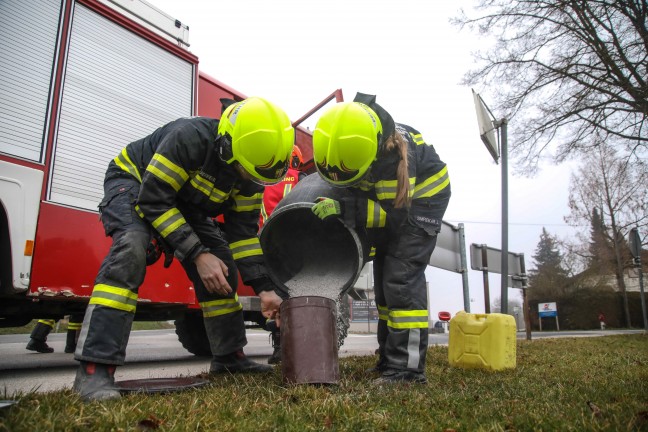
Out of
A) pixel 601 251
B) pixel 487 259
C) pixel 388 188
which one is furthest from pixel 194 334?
pixel 601 251

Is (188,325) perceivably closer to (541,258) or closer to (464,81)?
(464,81)

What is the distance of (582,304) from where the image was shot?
28406mm

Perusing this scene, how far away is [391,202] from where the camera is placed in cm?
316

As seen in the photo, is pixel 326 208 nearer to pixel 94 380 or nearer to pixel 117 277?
pixel 117 277

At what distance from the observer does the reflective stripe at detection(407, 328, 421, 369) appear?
3016 mm

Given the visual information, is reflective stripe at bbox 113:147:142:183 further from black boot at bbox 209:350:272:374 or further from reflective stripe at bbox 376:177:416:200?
reflective stripe at bbox 376:177:416:200

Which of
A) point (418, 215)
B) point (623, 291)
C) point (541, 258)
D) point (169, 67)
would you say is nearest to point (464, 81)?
point (169, 67)

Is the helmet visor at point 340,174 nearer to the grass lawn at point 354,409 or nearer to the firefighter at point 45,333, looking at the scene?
the grass lawn at point 354,409

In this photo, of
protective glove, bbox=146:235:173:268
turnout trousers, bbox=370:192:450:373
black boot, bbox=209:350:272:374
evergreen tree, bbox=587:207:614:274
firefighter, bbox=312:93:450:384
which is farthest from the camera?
evergreen tree, bbox=587:207:614:274

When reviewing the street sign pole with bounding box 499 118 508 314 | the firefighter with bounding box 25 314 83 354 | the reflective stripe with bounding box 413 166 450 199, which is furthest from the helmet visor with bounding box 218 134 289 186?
the firefighter with bounding box 25 314 83 354

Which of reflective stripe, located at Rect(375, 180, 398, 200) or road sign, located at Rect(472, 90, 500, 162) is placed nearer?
reflective stripe, located at Rect(375, 180, 398, 200)

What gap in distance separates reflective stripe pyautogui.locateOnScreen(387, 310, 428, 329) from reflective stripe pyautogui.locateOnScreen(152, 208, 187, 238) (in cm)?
143

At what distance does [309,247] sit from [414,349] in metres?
1.10

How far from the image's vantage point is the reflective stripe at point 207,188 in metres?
2.98
